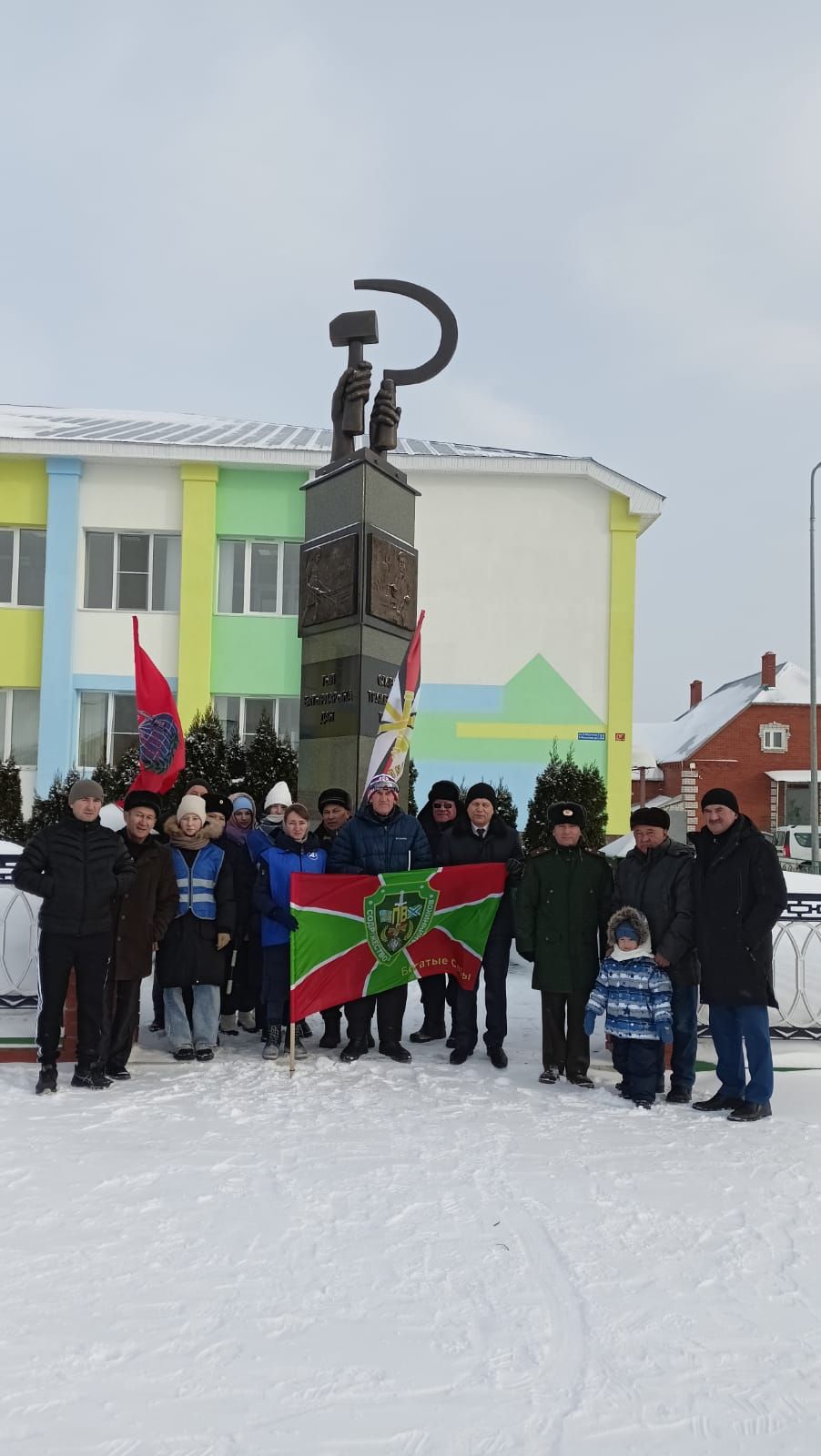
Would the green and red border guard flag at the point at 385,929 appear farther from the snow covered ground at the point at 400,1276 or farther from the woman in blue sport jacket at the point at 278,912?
the snow covered ground at the point at 400,1276

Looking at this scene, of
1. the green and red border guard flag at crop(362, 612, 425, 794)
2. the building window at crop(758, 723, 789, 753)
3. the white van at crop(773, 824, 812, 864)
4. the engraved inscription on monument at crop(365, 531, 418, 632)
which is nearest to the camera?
the green and red border guard flag at crop(362, 612, 425, 794)

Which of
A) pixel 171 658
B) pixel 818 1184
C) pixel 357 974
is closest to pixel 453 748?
pixel 171 658

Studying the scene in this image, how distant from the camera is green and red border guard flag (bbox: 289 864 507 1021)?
21.8 feet

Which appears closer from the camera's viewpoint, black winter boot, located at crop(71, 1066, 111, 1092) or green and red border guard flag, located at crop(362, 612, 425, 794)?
black winter boot, located at crop(71, 1066, 111, 1092)

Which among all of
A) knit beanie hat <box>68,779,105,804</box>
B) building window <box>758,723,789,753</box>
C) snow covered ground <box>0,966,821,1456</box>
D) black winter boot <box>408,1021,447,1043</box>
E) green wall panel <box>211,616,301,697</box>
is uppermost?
building window <box>758,723,789,753</box>

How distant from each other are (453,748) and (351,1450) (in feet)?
56.1

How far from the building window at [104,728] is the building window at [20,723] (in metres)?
0.82

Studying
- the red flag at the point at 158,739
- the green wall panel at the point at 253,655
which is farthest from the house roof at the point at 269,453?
the red flag at the point at 158,739

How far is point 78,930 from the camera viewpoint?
234 inches

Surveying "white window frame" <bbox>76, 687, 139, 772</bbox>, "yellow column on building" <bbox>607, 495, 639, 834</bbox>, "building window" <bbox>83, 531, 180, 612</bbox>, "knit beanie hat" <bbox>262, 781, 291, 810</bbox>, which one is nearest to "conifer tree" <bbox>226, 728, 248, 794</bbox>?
"white window frame" <bbox>76, 687, 139, 772</bbox>

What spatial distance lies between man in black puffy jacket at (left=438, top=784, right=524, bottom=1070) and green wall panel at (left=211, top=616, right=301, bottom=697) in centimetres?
1249

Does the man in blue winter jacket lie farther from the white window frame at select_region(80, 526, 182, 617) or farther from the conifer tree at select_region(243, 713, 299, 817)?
the white window frame at select_region(80, 526, 182, 617)

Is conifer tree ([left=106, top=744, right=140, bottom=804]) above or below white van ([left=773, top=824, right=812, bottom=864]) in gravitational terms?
above

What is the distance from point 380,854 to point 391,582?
2745 mm
